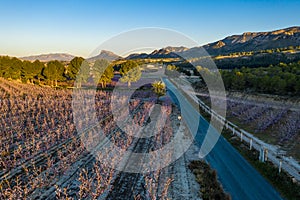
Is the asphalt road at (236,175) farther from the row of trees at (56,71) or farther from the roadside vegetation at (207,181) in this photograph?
the row of trees at (56,71)

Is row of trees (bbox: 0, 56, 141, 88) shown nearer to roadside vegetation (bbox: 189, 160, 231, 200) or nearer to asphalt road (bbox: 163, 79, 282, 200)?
asphalt road (bbox: 163, 79, 282, 200)

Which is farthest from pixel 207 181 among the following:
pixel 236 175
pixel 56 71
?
pixel 56 71

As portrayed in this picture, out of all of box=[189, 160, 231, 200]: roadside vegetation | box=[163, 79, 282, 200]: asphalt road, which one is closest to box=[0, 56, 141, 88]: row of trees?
box=[163, 79, 282, 200]: asphalt road

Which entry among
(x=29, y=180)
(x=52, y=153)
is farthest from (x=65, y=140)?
(x=29, y=180)

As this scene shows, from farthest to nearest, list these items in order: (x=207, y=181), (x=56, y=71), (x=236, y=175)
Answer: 1. (x=56, y=71)
2. (x=236, y=175)
3. (x=207, y=181)

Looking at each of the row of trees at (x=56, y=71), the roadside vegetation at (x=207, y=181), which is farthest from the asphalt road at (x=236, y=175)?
the row of trees at (x=56, y=71)

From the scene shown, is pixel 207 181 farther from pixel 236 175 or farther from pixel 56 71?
pixel 56 71

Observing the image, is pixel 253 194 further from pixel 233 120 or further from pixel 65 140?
pixel 233 120

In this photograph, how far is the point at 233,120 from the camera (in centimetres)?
3072

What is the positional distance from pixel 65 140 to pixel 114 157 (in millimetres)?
5355

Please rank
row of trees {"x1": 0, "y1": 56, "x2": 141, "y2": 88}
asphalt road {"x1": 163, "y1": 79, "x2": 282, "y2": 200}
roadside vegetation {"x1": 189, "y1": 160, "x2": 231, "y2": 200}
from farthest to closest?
row of trees {"x1": 0, "y1": 56, "x2": 141, "y2": 88} < asphalt road {"x1": 163, "y1": 79, "x2": 282, "y2": 200} < roadside vegetation {"x1": 189, "y1": 160, "x2": 231, "y2": 200}

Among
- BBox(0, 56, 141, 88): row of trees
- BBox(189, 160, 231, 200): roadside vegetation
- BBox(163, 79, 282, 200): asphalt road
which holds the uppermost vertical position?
BBox(0, 56, 141, 88): row of trees

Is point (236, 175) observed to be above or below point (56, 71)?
below

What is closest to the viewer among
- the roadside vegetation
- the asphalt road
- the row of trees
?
the roadside vegetation
